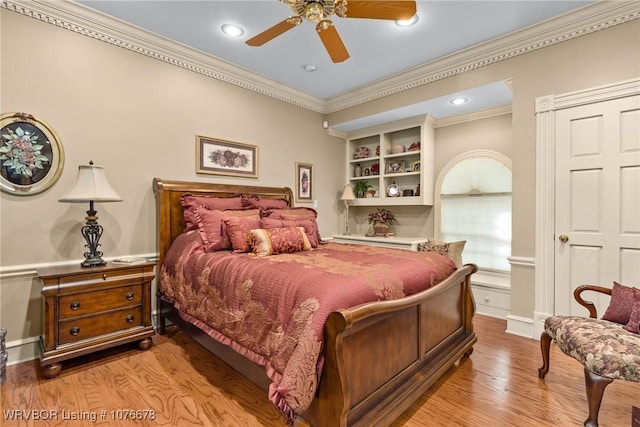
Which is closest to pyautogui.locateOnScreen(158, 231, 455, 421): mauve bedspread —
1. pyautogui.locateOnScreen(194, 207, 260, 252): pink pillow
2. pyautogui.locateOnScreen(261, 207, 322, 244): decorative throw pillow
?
pyautogui.locateOnScreen(194, 207, 260, 252): pink pillow

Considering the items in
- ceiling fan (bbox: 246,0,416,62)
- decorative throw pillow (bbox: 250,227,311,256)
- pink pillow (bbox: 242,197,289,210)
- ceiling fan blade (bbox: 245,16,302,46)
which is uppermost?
ceiling fan blade (bbox: 245,16,302,46)

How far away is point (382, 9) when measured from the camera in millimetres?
1913

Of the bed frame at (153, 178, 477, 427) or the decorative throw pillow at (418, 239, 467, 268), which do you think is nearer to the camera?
the bed frame at (153, 178, 477, 427)

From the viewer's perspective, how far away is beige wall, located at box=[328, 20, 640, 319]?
8.48ft

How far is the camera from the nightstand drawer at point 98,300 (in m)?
2.29

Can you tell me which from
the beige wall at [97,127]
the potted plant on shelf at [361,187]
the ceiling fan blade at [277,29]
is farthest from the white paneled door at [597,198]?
the beige wall at [97,127]

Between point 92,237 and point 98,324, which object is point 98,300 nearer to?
point 98,324

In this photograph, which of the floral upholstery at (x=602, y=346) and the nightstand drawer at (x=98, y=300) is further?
the nightstand drawer at (x=98, y=300)

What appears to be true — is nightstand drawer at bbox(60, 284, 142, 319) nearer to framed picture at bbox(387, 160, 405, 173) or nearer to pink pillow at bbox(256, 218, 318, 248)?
pink pillow at bbox(256, 218, 318, 248)

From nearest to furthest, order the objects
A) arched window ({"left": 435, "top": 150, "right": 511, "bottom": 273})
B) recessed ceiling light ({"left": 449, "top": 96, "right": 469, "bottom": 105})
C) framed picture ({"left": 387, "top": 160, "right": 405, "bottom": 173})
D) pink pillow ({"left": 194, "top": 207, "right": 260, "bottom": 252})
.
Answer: pink pillow ({"left": 194, "top": 207, "right": 260, "bottom": 252}), recessed ceiling light ({"left": 449, "top": 96, "right": 469, "bottom": 105}), arched window ({"left": 435, "top": 150, "right": 511, "bottom": 273}), framed picture ({"left": 387, "top": 160, "right": 405, "bottom": 173})

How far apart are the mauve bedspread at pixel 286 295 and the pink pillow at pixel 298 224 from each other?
0.46m

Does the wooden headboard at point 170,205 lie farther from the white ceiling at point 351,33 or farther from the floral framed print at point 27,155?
the white ceiling at point 351,33

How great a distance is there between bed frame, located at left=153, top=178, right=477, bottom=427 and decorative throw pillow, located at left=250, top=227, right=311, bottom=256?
793mm

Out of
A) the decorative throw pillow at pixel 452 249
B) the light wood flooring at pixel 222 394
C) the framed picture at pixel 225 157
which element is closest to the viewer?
the light wood flooring at pixel 222 394
